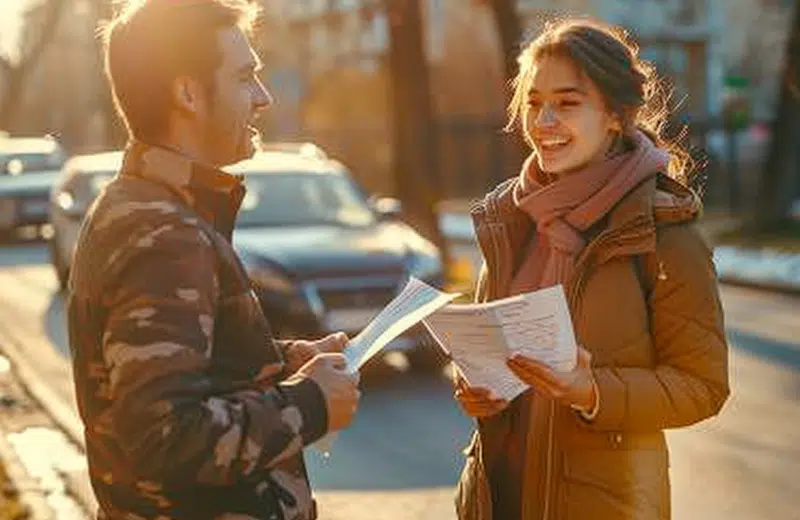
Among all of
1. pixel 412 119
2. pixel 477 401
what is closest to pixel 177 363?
pixel 477 401

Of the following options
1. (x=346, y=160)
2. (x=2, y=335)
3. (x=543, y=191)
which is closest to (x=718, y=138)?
(x=346, y=160)

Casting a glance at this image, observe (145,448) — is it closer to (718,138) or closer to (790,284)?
(790,284)

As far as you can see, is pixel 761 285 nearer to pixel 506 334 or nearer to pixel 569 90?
pixel 569 90

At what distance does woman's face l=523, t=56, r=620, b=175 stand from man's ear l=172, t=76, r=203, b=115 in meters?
0.90

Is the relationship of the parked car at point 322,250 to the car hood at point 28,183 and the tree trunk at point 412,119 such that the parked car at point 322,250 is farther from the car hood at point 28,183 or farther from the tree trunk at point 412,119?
the car hood at point 28,183

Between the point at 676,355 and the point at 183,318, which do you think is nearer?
the point at 183,318

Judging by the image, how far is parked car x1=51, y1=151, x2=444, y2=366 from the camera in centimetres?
1122

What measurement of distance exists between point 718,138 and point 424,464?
46.5 metres

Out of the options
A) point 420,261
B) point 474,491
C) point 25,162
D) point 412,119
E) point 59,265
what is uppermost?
point 474,491

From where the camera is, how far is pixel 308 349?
10.5 ft

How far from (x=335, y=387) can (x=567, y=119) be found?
894 millimetres

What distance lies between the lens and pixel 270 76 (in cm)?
2672

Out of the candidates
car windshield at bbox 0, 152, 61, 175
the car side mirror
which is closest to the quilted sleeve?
the car side mirror

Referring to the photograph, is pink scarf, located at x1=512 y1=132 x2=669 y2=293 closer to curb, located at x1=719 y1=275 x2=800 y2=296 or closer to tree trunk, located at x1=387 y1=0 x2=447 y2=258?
curb, located at x1=719 y1=275 x2=800 y2=296
